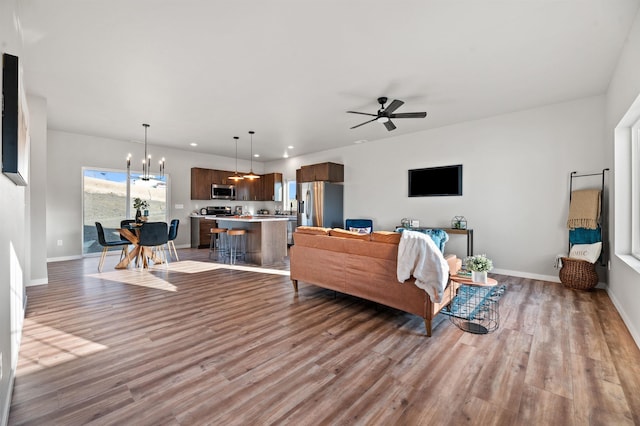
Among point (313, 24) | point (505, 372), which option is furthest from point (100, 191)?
point (505, 372)

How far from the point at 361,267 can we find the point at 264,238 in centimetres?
306

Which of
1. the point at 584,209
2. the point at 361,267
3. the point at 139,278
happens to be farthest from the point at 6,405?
the point at 584,209

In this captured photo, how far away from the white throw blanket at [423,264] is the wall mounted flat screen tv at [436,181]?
3323 mm

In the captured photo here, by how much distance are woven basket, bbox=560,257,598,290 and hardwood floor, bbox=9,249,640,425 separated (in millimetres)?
453

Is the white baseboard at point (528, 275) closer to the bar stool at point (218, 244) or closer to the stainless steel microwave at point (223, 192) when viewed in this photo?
the bar stool at point (218, 244)

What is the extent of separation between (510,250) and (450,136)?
2342 millimetres

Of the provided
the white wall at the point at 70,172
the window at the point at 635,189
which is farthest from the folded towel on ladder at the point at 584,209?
the white wall at the point at 70,172

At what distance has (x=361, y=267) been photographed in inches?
121

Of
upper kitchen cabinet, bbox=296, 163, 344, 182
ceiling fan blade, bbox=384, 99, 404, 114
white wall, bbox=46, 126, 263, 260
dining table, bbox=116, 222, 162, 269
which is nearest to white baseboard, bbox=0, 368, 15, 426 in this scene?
dining table, bbox=116, 222, 162, 269

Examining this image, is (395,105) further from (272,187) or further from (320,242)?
(272,187)

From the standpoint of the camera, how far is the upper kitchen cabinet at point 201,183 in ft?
26.5

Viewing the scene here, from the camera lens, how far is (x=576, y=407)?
5.44ft

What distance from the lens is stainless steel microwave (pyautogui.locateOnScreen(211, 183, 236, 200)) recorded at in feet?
27.7

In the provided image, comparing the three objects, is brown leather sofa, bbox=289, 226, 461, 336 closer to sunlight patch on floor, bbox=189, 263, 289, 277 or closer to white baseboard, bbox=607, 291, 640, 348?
sunlight patch on floor, bbox=189, 263, 289, 277
